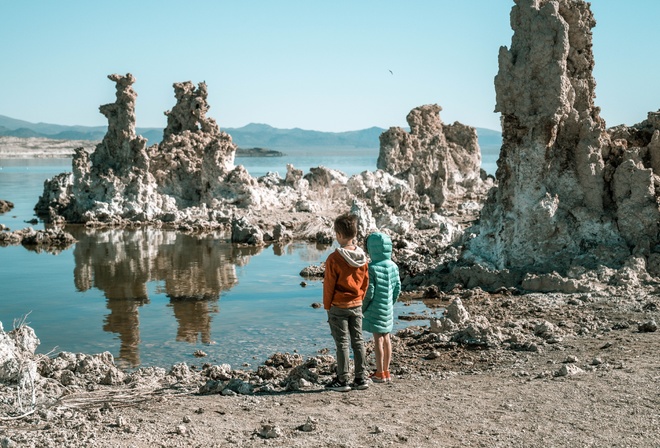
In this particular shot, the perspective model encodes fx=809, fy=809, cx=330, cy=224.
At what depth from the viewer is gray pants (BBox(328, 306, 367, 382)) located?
24.8 ft

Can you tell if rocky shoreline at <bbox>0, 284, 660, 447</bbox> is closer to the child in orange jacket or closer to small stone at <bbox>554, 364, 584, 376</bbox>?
small stone at <bbox>554, 364, 584, 376</bbox>

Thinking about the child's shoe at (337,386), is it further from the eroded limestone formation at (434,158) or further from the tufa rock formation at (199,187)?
the eroded limestone formation at (434,158)

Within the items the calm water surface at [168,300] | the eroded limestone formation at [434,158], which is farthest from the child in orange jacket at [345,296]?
the eroded limestone formation at [434,158]

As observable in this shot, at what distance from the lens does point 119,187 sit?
29219 mm

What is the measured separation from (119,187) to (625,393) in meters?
24.6

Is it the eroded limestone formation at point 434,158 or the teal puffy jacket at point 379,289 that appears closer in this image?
the teal puffy jacket at point 379,289

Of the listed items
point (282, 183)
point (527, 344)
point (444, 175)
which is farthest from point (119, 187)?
point (527, 344)

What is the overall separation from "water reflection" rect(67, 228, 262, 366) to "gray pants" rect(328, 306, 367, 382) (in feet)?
11.8

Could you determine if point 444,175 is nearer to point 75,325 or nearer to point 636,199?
point 636,199

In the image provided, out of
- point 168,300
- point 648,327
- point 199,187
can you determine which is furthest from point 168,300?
point 199,187

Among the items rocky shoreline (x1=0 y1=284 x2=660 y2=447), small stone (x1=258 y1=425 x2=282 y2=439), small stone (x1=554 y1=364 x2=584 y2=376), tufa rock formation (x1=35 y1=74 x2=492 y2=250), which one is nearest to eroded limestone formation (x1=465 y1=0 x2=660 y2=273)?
rocky shoreline (x1=0 y1=284 x2=660 y2=447)

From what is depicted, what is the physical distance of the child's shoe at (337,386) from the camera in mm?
7512

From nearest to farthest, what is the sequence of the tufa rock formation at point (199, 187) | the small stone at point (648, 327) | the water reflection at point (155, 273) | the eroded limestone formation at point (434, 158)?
the small stone at point (648, 327)
the water reflection at point (155, 273)
the tufa rock formation at point (199, 187)
the eroded limestone formation at point (434, 158)

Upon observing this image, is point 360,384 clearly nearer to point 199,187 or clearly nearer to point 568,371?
point 568,371
